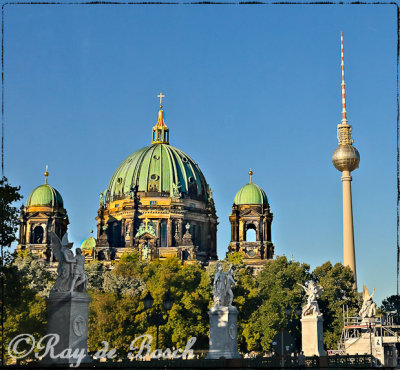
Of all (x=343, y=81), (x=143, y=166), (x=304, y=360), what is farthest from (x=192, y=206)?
(x=304, y=360)

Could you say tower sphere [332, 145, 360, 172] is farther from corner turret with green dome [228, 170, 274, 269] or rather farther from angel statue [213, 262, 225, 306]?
angel statue [213, 262, 225, 306]

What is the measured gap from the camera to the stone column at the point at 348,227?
12689 cm

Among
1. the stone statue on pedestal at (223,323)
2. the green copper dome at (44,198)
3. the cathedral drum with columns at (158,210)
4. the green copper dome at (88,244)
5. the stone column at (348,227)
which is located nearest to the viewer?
the stone statue on pedestal at (223,323)

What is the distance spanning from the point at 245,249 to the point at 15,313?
8758cm

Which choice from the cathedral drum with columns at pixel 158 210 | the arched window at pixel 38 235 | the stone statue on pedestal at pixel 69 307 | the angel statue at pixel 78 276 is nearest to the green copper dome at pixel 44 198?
the arched window at pixel 38 235

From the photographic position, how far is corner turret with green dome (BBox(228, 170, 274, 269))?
149 metres

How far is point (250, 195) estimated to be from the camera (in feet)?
502

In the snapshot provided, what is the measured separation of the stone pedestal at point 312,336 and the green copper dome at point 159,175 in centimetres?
10254

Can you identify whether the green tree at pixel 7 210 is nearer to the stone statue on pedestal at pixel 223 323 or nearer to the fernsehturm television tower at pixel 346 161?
the stone statue on pedestal at pixel 223 323

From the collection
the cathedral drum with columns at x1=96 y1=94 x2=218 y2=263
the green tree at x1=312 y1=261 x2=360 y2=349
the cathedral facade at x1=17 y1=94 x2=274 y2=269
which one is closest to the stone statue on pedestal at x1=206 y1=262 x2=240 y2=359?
the green tree at x1=312 y1=261 x2=360 y2=349

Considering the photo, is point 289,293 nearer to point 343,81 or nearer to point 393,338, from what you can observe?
point 393,338

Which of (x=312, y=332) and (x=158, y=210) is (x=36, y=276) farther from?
(x=158, y=210)

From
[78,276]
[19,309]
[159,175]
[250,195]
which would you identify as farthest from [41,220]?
[78,276]

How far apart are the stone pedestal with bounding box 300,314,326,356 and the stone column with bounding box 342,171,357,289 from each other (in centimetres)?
7231
